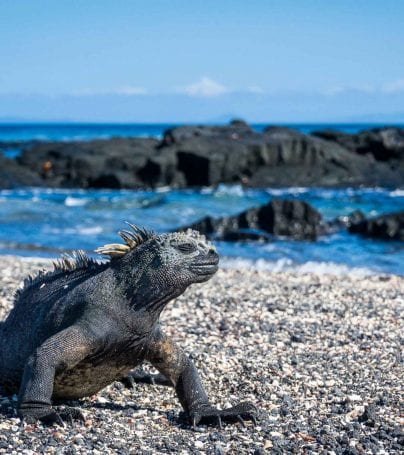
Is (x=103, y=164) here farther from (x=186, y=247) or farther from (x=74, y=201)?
(x=186, y=247)

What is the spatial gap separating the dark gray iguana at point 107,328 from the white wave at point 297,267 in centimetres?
1179

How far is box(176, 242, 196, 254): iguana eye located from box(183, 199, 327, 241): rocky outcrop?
1872cm

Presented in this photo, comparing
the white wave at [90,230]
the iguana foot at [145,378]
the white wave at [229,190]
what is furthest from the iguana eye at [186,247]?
the white wave at [229,190]

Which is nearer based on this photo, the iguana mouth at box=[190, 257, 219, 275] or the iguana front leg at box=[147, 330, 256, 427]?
the iguana mouth at box=[190, 257, 219, 275]

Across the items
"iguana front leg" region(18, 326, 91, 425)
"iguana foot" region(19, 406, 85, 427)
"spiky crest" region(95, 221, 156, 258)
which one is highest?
"spiky crest" region(95, 221, 156, 258)

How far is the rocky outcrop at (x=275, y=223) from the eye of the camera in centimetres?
2581

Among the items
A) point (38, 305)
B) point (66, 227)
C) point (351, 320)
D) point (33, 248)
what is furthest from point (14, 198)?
point (38, 305)

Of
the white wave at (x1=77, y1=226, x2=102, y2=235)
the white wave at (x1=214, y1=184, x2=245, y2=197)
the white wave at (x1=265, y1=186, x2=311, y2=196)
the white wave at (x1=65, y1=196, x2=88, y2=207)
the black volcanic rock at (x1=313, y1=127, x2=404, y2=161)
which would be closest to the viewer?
the white wave at (x1=77, y1=226, x2=102, y2=235)

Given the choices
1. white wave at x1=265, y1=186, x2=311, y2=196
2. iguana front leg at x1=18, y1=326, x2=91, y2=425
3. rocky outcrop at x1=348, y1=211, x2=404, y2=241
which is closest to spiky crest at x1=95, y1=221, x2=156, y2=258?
iguana front leg at x1=18, y1=326, x2=91, y2=425

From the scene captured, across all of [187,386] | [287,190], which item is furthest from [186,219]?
[187,386]

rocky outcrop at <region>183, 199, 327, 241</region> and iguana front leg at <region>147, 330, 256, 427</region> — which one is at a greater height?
iguana front leg at <region>147, 330, 256, 427</region>

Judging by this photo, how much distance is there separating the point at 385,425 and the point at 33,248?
16.9 meters

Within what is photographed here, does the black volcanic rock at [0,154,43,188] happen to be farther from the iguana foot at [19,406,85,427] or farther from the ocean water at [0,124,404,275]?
the iguana foot at [19,406,85,427]

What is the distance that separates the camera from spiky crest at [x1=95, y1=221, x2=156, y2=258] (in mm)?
6457
